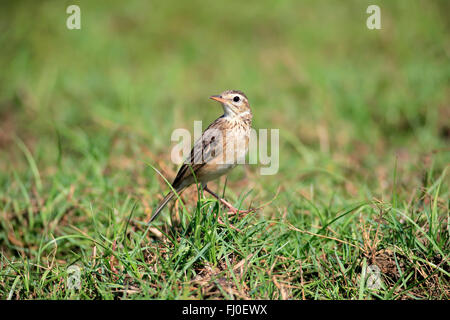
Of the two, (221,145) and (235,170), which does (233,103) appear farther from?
(235,170)

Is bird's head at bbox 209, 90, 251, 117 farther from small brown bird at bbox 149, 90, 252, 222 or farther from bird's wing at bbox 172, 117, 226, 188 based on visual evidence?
bird's wing at bbox 172, 117, 226, 188

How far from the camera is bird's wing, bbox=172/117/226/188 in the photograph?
13.3ft

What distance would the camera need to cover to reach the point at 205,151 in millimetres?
4105

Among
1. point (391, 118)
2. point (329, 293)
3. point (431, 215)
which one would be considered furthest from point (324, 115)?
point (329, 293)

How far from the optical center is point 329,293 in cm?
312

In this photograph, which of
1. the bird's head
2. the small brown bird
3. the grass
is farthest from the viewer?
the bird's head

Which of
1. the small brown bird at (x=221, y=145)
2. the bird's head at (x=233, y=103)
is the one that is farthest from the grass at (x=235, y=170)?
the bird's head at (x=233, y=103)

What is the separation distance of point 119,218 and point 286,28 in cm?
666

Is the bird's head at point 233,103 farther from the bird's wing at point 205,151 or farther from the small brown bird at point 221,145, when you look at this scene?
the bird's wing at point 205,151

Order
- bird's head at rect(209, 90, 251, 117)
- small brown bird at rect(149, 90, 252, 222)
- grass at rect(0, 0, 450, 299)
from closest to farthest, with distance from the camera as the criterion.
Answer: grass at rect(0, 0, 450, 299) < small brown bird at rect(149, 90, 252, 222) < bird's head at rect(209, 90, 251, 117)

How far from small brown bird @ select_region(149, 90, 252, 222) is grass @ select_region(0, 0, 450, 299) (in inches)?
10.6

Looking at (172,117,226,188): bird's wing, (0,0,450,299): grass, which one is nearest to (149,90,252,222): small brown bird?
(172,117,226,188): bird's wing

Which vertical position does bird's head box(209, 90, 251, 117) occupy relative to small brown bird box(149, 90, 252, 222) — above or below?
above

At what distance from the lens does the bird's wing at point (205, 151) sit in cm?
405
